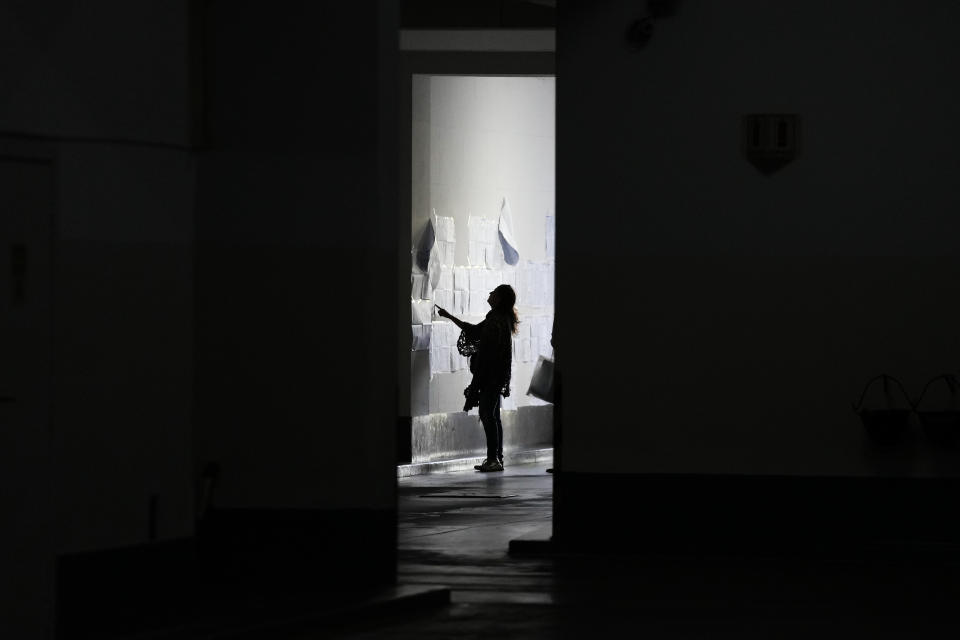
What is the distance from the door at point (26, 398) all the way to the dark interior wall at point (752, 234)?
4766 mm

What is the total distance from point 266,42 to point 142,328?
6.15 feet

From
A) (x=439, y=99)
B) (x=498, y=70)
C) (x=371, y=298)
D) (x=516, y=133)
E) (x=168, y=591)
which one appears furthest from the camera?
(x=516, y=133)

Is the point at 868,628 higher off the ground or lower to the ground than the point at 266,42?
lower

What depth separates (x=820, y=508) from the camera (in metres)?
13.2

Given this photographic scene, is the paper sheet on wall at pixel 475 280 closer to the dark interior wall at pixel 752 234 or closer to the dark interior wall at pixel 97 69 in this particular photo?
the dark interior wall at pixel 752 234

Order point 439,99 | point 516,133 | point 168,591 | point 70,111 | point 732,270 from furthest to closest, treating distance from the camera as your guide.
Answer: point 516,133 → point 439,99 → point 732,270 → point 168,591 → point 70,111

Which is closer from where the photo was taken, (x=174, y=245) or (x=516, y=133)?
(x=174, y=245)

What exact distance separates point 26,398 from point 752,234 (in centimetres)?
553

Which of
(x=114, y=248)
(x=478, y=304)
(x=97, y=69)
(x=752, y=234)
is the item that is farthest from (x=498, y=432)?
(x=97, y=69)

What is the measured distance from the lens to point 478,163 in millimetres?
23250

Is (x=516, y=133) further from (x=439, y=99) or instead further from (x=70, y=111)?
(x=70, y=111)

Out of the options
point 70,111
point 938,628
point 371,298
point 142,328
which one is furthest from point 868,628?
point 70,111

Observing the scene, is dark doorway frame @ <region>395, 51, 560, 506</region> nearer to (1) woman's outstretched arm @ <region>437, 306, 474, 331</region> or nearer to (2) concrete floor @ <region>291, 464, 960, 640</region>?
(1) woman's outstretched arm @ <region>437, 306, 474, 331</region>

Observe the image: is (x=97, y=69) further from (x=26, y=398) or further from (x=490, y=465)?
(x=490, y=465)
